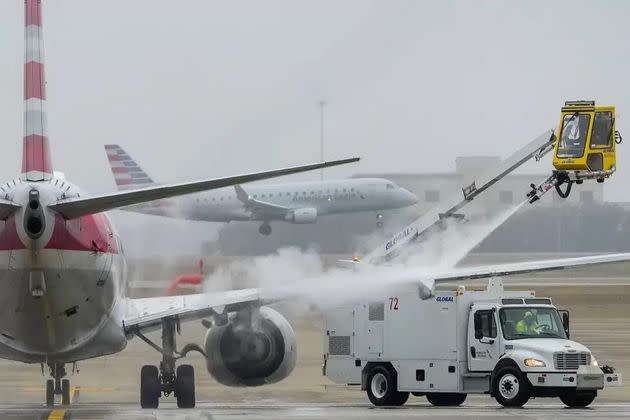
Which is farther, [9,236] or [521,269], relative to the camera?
[521,269]

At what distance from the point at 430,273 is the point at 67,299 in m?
11.8

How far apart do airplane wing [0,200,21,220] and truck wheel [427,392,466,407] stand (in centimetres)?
1430

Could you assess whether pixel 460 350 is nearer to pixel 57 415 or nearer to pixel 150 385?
pixel 150 385

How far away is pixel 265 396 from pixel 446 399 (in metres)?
5.23

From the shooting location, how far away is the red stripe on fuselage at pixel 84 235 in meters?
26.9

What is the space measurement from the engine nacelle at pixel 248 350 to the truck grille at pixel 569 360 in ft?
20.4

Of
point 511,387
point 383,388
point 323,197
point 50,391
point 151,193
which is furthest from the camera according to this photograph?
point 323,197

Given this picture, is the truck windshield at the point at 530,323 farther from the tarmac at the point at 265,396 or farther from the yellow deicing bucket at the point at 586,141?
the yellow deicing bucket at the point at 586,141

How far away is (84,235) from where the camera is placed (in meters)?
27.8

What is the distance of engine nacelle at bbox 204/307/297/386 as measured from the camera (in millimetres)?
34500

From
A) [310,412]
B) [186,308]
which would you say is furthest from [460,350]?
[186,308]

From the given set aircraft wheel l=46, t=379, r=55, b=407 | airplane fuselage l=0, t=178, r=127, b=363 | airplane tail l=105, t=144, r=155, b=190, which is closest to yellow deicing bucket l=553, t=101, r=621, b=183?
airplane fuselage l=0, t=178, r=127, b=363

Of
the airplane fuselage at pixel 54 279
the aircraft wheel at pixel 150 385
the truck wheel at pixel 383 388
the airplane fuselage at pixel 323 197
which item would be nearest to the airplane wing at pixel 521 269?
the truck wheel at pixel 383 388

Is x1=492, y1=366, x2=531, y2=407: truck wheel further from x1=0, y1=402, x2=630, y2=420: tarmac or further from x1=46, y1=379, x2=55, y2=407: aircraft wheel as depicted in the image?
x1=46, y1=379, x2=55, y2=407: aircraft wheel
